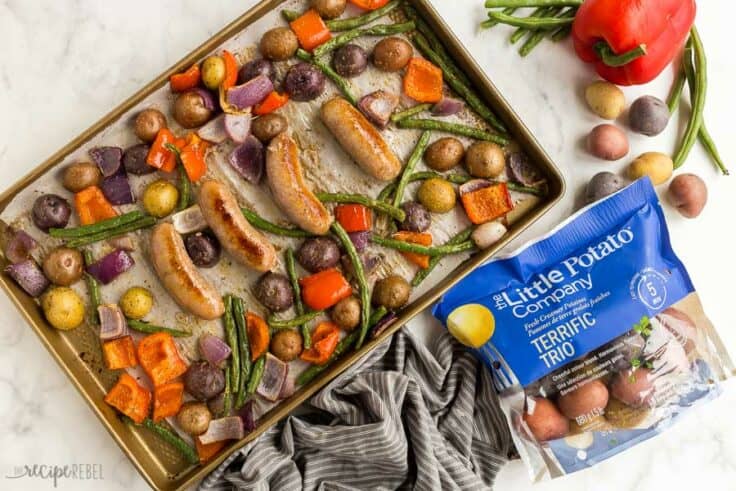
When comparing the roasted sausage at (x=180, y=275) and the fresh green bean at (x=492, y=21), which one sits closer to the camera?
the roasted sausage at (x=180, y=275)

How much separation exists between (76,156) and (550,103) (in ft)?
6.48

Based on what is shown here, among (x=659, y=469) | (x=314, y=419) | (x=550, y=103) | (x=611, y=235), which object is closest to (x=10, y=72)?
(x=314, y=419)

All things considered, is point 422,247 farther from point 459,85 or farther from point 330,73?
point 330,73

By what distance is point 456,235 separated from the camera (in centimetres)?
310

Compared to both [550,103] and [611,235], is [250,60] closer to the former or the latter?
[550,103]

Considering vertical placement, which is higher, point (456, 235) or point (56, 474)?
point (56, 474)

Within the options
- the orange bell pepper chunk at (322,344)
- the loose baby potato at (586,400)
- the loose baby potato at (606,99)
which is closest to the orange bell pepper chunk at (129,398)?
the orange bell pepper chunk at (322,344)

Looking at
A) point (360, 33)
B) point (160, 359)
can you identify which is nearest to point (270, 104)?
point (360, 33)

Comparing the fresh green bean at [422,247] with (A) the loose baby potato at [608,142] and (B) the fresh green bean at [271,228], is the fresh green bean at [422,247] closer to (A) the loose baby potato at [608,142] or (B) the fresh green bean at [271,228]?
(B) the fresh green bean at [271,228]

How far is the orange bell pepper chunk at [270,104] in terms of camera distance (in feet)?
9.88

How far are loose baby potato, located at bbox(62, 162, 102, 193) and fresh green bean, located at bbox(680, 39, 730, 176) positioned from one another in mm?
2434

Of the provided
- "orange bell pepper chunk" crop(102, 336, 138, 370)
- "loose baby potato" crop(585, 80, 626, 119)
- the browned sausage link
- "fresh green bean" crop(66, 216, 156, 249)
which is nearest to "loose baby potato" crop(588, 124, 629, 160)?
"loose baby potato" crop(585, 80, 626, 119)

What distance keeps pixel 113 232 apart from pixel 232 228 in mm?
521

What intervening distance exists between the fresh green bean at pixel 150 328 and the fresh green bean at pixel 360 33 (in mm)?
1233
